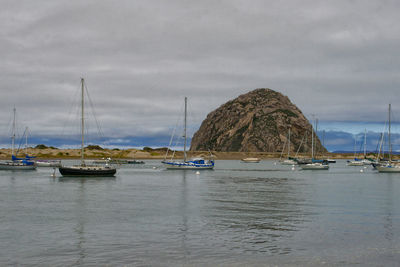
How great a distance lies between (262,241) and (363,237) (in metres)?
6.00

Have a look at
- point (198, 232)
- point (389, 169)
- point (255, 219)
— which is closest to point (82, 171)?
point (255, 219)

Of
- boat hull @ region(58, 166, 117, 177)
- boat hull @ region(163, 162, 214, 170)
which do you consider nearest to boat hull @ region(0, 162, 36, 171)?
boat hull @ region(163, 162, 214, 170)

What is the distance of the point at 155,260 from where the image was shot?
734 inches

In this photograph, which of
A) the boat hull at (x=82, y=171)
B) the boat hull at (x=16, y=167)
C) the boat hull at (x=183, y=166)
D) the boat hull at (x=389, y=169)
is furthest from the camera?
the boat hull at (x=183, y=166)

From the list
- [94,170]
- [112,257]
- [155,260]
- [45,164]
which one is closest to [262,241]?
[155,260]

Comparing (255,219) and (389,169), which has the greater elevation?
(389,169)

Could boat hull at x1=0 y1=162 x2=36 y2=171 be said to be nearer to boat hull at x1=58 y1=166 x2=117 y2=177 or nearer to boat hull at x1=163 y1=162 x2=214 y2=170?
boat hull at x1=163 y1=162 x2=214 y2=170

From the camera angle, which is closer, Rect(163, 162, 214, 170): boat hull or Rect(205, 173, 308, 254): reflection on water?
Rect(205, 173, 308, 254): reflection on water

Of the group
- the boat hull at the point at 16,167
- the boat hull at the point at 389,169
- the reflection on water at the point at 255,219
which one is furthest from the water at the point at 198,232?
the boat hull at the point at 16,167

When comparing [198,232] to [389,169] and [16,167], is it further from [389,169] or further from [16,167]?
[16,167]

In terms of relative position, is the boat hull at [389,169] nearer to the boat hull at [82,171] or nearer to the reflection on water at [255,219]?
the reflection on water at [255,219]

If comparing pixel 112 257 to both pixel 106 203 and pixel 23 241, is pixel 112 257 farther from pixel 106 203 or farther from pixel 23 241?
pixel 106 203

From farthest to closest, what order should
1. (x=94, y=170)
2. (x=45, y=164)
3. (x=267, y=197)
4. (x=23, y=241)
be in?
(x=45, y=164) < (x=94, y=170) < (x=267, y=197) < (x=23, y=241)

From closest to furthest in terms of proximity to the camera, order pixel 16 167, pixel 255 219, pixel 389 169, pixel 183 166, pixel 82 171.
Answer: pixel 255 219
pixel 82 171
pixel 389 169
pixel 16 167
pixel 183 166
